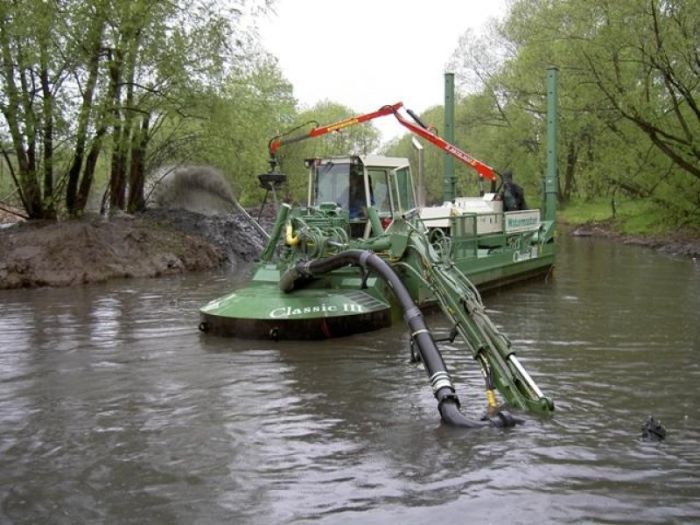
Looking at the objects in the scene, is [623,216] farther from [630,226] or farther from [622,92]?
[622,92]

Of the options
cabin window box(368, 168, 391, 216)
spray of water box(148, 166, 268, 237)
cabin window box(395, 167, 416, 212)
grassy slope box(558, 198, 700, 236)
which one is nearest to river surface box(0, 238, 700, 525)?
cabin window box(368, 168, 391, 216)

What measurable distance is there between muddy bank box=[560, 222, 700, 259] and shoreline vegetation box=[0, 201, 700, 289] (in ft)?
0.12

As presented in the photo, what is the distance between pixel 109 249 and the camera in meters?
19.1

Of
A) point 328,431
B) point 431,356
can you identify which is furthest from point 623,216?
point 328,431

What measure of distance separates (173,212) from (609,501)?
68.4 feet

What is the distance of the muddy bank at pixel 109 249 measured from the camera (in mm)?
17312

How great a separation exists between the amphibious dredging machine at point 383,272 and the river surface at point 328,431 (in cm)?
33

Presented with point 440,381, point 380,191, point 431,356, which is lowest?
point 440,381

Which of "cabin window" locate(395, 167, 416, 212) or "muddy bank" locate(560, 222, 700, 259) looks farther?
"muddy bank" locate(560, 222, 700, 259)

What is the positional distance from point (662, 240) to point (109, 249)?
18843 millimetres

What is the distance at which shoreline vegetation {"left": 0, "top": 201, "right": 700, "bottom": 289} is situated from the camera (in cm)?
1742

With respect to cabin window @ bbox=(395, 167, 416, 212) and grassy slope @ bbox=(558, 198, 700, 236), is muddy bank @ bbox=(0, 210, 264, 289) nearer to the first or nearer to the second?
cabin window @ bbox=(395, 167, 416, 212)

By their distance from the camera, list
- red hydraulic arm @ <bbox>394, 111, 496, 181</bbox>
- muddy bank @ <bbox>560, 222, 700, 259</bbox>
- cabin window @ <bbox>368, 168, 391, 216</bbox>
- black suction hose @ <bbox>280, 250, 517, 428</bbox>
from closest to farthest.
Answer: black suction hose @ <bbox>280, 250, 517, 428</bbox> < cabin window @ <bbox>368, 168, 391, 216</bbox> < red hydraulic arm @ <bbox>394, 111, 496, 181</bbox> < muddy bank @ <bbox>560, 222, 700, 259</bbox>

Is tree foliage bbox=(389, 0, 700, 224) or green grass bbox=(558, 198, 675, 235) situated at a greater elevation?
tree foliage bbox=(389, 0, 700, 224)
